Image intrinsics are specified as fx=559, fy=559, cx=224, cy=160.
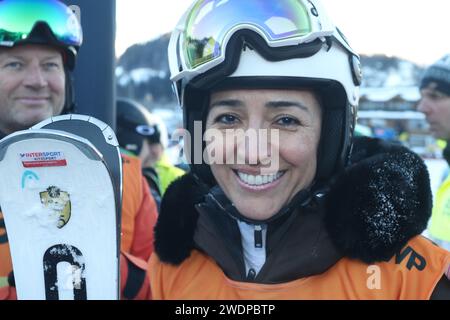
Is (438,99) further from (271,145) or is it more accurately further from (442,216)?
(271,145)

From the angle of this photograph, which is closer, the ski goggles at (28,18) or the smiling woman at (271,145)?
the smiling woman at (271,145)

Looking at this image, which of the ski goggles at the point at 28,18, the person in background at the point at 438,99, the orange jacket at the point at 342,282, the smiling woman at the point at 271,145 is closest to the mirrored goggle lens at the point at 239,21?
the smiling woman at the point at 271,145

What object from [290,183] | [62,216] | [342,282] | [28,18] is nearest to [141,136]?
[28,18]

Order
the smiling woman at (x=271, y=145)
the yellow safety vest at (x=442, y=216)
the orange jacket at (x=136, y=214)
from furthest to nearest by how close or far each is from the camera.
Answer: the yellow safety vest at (x=442, y=216) < the orange jacket at (x=136, y=214) < the smiling woman at (x=271, y=145)

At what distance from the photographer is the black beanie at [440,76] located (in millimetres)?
4554

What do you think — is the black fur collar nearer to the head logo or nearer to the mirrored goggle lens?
the mirrored goggle lens

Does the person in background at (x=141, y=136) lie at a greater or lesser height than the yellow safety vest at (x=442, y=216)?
greater

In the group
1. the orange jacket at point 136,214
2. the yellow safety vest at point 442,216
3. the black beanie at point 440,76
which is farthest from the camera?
the black beanie at point 440,76

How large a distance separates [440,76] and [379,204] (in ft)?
10.6

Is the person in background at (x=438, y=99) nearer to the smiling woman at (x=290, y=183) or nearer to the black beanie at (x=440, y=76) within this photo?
→ the black beanie at (x=440, y=76)

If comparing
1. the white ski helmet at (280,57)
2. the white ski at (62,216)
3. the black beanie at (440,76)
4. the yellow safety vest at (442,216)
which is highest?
the black beanie at (440,76)

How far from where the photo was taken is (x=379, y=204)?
69.0 inches

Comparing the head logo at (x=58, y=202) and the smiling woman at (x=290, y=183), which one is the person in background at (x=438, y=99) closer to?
the smiling woman at (x=290, y=183)

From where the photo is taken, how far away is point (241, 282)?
186 centimetres
